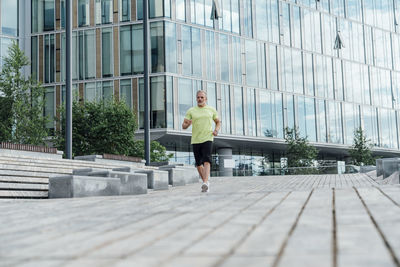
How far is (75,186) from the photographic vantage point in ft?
Answer: 32.6

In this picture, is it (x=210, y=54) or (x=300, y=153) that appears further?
(x=210, y=54)

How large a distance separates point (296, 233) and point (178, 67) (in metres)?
36.6

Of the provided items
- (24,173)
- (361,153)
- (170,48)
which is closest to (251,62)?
(170,48)

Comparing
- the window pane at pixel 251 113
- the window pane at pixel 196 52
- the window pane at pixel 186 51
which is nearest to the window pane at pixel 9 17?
the window pane at pixel 186 51

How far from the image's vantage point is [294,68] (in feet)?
155

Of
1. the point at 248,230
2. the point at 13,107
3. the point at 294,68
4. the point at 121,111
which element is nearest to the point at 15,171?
the point at 248,230

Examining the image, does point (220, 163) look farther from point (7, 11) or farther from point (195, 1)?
point (7, 11)

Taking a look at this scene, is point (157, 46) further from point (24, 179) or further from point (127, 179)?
point (24, 179)

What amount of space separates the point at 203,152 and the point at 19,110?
16.8 metres

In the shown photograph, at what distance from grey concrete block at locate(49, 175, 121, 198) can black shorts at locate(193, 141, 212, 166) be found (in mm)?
2020

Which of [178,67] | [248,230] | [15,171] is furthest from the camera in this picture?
[178,67]

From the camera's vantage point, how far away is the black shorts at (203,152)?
33.2 ft

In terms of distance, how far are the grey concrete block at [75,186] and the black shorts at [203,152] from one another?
2020 mm

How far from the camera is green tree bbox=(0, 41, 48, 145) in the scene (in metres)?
24.9
